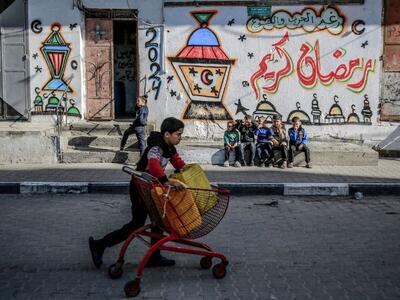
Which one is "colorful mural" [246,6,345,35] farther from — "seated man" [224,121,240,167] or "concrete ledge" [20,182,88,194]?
"concrete ledge" [20,182,88,194]

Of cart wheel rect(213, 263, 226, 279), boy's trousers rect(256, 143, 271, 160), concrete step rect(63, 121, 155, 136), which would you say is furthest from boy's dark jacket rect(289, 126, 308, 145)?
cart wheel rect(213, 263, 226, 279)

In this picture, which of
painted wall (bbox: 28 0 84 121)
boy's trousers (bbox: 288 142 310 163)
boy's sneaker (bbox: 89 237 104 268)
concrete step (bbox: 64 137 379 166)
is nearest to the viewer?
A: boy's sneaker (bbox: 89 237 104 268)

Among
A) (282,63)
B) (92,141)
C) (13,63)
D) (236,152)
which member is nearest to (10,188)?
(92,141)

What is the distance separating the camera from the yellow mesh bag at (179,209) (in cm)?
545

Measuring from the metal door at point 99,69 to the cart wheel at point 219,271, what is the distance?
9.34 m

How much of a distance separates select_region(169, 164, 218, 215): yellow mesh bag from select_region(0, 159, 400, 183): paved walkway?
5.28m

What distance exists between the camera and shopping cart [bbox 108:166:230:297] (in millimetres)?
5469

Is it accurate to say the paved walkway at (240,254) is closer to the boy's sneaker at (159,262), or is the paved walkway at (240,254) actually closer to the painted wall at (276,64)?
the boy's sneaker at (159,262)

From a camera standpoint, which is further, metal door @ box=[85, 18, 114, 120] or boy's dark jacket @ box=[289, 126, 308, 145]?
metal door @ box=[85, 18, 114, 120]

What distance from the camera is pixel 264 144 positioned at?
1282 cm

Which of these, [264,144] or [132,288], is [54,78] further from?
[132,288]

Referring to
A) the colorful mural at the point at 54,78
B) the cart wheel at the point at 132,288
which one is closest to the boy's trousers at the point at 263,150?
the colorful mural at the point at 54,78

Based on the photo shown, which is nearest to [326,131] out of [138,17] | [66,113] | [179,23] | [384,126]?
[384,126]

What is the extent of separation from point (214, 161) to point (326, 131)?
310 cm
